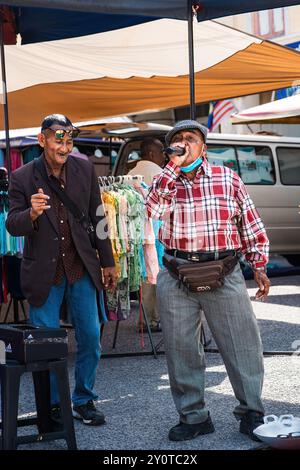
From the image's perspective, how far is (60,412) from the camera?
4828mm

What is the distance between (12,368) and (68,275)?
89 centimetres

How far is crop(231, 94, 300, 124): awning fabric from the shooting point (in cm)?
1171

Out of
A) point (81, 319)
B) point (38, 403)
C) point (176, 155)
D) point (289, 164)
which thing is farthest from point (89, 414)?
point (289, 164)

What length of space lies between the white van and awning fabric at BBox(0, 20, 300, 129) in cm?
322

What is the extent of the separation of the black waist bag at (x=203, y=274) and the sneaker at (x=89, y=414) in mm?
1143

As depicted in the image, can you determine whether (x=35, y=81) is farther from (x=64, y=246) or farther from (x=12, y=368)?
(x=12, y=368)

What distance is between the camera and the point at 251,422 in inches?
191

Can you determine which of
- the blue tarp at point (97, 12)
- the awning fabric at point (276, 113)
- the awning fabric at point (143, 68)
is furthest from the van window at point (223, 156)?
the blue tarp at point (97, 12)

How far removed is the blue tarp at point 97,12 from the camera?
5.50 metres

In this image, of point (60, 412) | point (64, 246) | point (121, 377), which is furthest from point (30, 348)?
point (121, 377)

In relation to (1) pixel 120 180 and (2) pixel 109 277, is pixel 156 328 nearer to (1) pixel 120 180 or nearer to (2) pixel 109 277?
(1) pixel 120 180

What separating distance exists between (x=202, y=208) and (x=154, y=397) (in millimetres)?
1909

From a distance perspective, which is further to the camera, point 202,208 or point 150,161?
point 150,161

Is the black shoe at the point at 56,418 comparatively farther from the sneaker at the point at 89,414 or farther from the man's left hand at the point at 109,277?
the man's left hand at the point at 109,277
